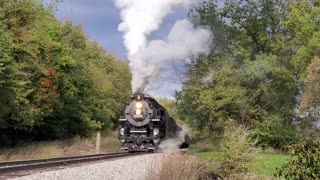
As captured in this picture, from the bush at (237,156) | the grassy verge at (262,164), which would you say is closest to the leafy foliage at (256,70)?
the grassy verge at (262,164)

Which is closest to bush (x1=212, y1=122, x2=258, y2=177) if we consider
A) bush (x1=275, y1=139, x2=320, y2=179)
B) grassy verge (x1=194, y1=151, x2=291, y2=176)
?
grassy verge (x1=194, y1=151, x2=291, y2=176)

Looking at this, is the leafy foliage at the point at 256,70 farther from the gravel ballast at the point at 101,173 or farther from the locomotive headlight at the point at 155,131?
the gravel ballast at the point at 101,173

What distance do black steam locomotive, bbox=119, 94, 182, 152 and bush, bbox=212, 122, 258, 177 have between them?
16298 millimetres

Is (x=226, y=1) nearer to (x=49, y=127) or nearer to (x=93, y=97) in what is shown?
(x=93, y=97)

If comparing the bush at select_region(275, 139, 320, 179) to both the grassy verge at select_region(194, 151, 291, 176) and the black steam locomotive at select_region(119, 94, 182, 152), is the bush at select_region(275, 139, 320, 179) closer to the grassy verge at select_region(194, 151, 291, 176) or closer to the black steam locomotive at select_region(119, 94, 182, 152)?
the grassy verge at select_region(194, 151, 291, 176)

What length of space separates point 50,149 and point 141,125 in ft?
20.3

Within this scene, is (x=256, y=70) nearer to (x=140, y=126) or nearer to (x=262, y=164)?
(x=140, y=126)

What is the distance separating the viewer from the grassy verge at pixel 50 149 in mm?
27506

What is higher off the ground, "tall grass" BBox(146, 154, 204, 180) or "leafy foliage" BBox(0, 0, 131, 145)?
"leafy foliage" BBox(0, 0, 131, 145)

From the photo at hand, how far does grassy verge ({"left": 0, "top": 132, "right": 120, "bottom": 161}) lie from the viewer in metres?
27.5

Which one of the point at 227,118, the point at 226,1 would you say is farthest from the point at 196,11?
the point at 227,118

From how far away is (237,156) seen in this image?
15.7 meters

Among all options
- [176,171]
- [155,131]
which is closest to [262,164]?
[176,171]

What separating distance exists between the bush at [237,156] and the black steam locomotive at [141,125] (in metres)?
16.3
